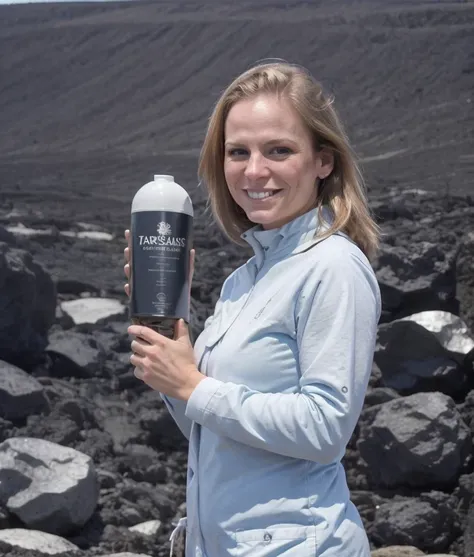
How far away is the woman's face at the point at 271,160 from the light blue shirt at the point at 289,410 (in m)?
0.09

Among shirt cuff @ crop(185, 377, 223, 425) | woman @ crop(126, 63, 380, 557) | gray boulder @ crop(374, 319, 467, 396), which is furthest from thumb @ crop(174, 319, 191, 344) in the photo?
gray boulder @ crop(374, 319, 467, 396)

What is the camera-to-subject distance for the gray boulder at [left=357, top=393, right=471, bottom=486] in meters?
5.04

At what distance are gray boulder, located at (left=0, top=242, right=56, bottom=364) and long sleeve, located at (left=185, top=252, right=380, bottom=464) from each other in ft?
14.8

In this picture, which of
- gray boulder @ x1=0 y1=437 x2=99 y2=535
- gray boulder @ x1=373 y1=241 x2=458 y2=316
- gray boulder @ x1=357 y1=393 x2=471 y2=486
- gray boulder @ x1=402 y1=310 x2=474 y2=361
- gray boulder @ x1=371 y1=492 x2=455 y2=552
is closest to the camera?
gray boulder @ x1=0 y1=437 x2=99 y2=535

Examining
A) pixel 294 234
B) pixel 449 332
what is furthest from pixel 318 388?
pixel 449 332

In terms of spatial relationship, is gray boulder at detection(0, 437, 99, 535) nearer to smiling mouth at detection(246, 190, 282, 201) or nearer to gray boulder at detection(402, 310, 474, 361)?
gray boulder at detection(402, 310, 474, 361)

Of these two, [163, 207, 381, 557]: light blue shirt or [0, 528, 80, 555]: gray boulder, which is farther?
[0, 528, 80, 555]: gray boulder

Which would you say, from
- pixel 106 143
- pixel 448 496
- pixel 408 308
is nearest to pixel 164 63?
pixel 106 143

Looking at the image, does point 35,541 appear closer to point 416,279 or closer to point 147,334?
point 147,334

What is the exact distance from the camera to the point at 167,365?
1562 millimetres

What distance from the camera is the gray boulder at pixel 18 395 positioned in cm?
523

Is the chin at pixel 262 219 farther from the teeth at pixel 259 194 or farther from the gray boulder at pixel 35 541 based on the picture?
the gray boulder at pixel 35 541

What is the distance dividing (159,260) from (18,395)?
380 centimetres

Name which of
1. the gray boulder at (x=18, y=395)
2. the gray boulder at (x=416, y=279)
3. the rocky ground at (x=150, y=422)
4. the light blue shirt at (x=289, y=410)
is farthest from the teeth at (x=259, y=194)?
the gray boulder at (x=416, y=279)
